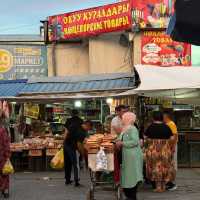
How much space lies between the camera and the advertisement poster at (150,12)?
21.8 meters

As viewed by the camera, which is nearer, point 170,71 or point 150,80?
point 150,80

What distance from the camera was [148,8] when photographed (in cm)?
2186

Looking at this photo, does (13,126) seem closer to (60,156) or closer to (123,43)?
(60,156)

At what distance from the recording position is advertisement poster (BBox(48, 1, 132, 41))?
73.2 feet

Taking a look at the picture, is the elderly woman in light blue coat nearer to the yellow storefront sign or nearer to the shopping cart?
the shopping cart

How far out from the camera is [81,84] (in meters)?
18.6

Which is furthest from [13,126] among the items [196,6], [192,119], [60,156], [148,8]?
[196,6]

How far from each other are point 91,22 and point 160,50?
11.4 feet

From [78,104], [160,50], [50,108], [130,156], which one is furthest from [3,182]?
[160,50]

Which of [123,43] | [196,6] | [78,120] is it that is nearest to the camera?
[196,6]

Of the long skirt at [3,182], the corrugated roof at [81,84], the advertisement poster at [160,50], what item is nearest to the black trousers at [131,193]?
the long skirt at [3,182]

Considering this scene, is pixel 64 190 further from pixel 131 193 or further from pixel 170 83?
pixel 170 83

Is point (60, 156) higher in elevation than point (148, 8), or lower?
lower

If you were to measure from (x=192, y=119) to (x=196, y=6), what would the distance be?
45.0 ft
